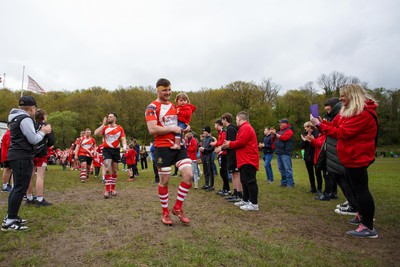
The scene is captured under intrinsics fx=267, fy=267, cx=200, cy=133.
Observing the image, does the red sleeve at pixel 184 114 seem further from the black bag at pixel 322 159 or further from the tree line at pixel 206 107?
the tree line at pixel 206 107

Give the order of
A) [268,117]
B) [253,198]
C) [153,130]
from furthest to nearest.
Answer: [268,117] → [253,198] → [153,130]

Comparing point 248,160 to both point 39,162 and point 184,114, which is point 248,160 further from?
point 39,162

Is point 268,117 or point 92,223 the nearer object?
point 92,223

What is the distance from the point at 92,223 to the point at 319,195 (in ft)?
21.0

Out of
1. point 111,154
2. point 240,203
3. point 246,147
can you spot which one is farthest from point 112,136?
point 240,203

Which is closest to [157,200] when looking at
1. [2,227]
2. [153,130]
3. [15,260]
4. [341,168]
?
[153,130]

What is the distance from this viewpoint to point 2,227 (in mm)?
4461

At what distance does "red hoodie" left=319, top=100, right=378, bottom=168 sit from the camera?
4.34 meters

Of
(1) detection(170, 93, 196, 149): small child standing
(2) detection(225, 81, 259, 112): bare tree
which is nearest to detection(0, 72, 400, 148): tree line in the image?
(2) detection(225, 81, 259, 112): bare tree

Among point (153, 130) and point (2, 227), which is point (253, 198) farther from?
point (2, 227)

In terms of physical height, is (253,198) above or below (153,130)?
below

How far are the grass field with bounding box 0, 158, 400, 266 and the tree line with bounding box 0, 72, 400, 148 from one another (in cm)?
4331

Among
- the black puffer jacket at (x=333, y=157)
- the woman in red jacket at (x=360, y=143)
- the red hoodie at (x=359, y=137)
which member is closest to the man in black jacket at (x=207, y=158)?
the black puffer jacket at (x=333, y=157)

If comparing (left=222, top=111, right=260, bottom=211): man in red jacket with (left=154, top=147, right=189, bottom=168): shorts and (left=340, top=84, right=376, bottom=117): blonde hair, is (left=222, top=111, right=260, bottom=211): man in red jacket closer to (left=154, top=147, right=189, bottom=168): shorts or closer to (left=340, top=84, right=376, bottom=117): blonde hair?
(left=154, top=147, right=189, bottom=168): shorts
